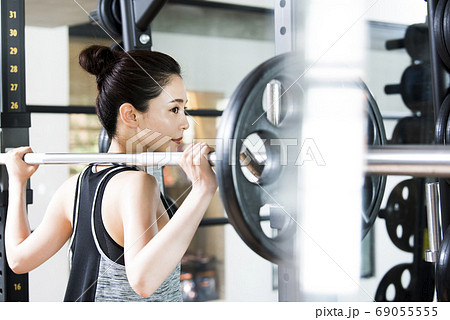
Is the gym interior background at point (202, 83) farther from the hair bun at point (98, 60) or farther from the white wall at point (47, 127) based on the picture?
the hair bun at point (98, 60)

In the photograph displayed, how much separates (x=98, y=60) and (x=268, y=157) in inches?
16.7

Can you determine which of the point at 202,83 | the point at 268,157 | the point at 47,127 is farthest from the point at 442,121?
the point at 202,83

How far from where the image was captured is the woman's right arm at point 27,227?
1017 mm

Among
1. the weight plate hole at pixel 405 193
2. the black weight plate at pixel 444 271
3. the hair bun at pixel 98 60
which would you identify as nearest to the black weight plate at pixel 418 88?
the weight plate hole at pixel 405 193

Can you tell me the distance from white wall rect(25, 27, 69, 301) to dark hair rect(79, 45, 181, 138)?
42.6 inches

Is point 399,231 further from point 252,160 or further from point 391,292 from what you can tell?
point 252,160

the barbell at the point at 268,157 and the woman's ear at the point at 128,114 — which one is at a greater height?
the woman's ear at the point at 128,114

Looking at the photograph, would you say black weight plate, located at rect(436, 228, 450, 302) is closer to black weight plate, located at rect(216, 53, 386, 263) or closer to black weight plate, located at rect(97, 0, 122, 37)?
black weight plate, located at rect(216, 53, 386, 263)

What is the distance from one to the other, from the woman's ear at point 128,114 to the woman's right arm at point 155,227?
144 millimetres

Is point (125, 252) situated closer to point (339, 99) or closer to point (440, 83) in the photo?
point (339, 99)

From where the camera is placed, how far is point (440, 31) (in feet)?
3.14

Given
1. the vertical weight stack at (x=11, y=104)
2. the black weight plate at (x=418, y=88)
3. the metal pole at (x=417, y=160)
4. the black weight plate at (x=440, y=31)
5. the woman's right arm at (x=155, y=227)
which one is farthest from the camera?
the black weight plate at (x=418, y=88)
